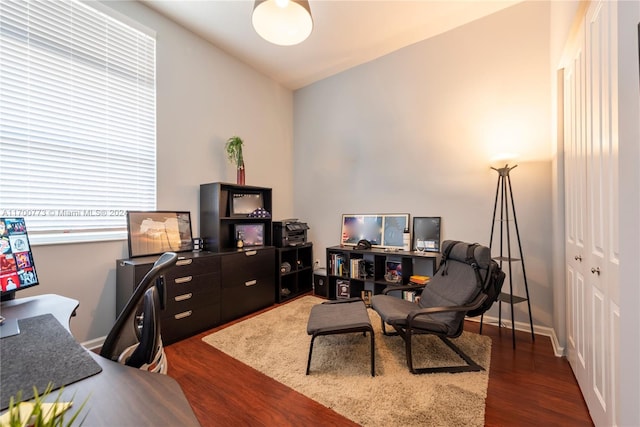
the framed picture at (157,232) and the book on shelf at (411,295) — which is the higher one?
the framed picture at (157,232)

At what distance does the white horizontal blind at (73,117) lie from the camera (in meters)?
2.13

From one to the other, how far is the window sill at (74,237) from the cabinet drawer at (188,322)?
0.95 m

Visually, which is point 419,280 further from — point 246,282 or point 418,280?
point 246,282

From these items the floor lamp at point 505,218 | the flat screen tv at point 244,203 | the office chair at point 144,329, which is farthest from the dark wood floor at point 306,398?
the flat screen tv at point 244,203

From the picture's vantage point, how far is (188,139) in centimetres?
325

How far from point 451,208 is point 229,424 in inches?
116

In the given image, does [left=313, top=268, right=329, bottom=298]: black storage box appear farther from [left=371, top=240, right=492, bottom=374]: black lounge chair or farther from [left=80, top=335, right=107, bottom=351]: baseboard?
[left=80, top=335, right=107, bottom=351]: baseboard

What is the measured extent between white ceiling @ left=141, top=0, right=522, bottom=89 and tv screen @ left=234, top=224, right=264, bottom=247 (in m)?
2.36

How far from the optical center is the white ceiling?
2836 mm

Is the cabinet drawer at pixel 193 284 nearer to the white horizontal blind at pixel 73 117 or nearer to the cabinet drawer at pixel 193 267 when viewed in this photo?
the cabinet drawer at pixel 193 267

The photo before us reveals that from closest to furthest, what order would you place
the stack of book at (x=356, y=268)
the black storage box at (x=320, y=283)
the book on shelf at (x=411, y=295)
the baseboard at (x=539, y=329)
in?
1. the baseboard at (x=539, y=329)
2. the book on shelf at (x=411, y=295)
3. the stack of book at (x=356, y=268)
4. the black storage box at (x=320, y=283)

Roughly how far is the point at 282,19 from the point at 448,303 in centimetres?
254

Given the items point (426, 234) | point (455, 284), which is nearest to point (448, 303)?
point (455, 284)

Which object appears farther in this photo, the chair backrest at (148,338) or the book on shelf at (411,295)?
the book on shelf at (411,295)
